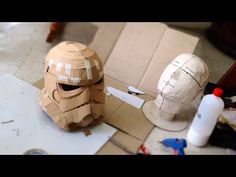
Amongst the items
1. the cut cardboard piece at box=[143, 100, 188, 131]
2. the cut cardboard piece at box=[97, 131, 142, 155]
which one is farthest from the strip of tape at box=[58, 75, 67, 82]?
the cut cardboard piece at box=[143, 100, 188, 131]

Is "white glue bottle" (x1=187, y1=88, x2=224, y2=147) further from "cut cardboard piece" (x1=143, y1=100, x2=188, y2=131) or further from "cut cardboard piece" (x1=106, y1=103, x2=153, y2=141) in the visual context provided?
"cut cardboard piece" (x1=106, y1=103, x2=153, y2=141)

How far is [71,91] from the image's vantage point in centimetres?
123

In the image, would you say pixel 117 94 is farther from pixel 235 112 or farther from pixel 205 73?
pixel 235 112

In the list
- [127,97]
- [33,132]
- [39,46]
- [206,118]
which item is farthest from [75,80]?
[39,46]

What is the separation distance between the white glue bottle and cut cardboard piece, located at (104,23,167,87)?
52 cm

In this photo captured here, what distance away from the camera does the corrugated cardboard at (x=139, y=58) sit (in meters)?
1.48

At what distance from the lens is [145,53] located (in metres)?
1.71

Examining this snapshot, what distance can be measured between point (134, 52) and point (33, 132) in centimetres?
84

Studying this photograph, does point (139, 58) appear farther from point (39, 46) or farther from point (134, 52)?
point (39, 46)

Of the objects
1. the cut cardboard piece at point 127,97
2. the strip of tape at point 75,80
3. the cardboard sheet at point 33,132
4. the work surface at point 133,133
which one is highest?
the strip of tape at point 75,80

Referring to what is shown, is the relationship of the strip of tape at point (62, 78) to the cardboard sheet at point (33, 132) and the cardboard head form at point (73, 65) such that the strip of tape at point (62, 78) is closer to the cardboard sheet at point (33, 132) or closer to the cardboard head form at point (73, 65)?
the cardboard head form at point (73, 65)

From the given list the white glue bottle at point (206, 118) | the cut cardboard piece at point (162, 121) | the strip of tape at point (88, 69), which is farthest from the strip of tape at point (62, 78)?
the white glue bottle at point (206, 118)
